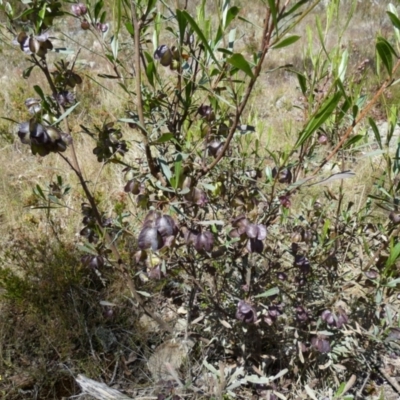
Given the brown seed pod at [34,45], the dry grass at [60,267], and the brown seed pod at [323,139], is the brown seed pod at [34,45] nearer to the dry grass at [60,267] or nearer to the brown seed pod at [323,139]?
the dry grass at [60,267]

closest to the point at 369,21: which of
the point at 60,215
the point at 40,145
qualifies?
the point at 60,215

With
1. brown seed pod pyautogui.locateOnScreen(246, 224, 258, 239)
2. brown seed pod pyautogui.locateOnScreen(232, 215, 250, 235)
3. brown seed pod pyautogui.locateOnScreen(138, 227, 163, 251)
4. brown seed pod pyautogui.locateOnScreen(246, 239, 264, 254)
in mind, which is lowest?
brown seed pod pyautogui.locateOnScreen(138, 227, 163, 251)

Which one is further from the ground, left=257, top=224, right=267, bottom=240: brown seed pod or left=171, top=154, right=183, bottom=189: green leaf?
left=171, top=154, right=183, bottom=189: green leaf

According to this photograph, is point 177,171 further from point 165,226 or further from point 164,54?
point 164,54

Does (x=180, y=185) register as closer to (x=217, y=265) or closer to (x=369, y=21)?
(x=217, y=265)

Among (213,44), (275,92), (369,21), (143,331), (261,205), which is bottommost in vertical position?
(143,331)

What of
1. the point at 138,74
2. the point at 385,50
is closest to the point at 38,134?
the point at 138,74

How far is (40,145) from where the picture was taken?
765mm

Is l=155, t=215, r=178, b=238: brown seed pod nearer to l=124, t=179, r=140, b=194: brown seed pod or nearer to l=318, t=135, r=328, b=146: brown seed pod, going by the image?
l=124, t=179, r=140, b=194: brown seed pod

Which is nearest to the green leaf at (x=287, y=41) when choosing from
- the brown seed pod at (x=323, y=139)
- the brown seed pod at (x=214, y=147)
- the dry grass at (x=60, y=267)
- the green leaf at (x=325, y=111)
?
the green leaf at (x=325, y=111)

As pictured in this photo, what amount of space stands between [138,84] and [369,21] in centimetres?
712

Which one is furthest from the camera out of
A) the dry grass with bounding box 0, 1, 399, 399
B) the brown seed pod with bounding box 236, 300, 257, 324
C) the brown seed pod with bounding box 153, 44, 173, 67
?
the dry grass with bounding box 0, 1, 399, 399

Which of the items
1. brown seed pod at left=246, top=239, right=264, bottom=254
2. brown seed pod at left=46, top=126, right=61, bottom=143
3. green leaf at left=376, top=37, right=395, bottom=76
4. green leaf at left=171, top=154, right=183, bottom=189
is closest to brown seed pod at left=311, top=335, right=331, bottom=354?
brown seed pod at left=246, top=239, right=264, bottom=254

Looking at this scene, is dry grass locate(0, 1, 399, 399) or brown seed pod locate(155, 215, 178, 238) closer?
brown seed pod locate(155, 215, 178, 238)
